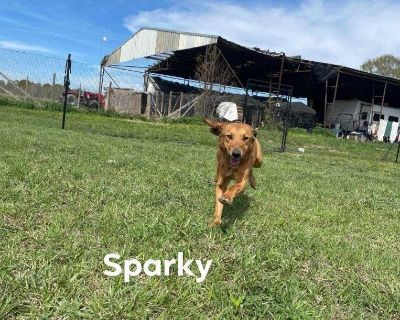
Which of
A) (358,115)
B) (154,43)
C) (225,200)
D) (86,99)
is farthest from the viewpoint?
(358,115)

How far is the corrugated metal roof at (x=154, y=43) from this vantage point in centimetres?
2847

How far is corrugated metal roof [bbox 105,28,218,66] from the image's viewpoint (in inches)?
1121

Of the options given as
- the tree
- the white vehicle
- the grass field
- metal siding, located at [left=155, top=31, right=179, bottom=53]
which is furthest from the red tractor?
the tree

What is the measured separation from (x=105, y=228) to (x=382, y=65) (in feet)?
195

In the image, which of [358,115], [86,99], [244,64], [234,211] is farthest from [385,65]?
[234,211]

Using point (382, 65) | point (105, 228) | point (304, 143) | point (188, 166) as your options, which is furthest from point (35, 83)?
point (382, 65)

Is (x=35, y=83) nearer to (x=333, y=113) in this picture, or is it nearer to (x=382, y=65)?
(x=333, y=113)

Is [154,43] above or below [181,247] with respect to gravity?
above

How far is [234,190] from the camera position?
12.3 ft

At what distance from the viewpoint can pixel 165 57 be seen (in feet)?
105

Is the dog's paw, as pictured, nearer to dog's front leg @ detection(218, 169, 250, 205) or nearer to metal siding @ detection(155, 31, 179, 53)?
dog's front leg @ detection(218, 169, 250, 205)

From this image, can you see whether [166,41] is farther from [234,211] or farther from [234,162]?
[234,162]

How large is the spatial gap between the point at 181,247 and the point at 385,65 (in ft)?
195

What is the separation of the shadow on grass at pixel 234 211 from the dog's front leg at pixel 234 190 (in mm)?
301
